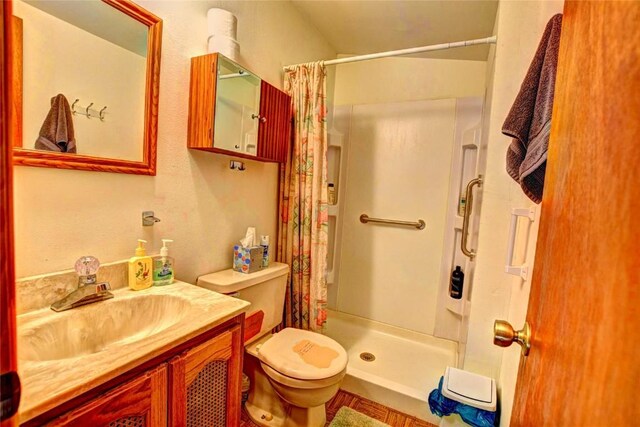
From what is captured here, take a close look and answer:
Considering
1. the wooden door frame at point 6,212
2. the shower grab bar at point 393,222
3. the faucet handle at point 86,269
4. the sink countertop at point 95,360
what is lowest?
the sink countertop at point 95,360

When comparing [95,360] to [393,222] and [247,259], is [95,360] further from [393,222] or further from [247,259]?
[393,222]

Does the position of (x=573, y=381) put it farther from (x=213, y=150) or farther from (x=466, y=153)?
(x=466, y=153)

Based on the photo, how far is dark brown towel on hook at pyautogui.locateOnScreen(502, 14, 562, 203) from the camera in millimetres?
728

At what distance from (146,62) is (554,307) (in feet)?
4.58

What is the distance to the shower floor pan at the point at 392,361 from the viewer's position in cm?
163

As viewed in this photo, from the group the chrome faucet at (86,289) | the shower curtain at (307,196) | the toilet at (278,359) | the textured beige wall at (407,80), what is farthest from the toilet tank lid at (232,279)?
the textured beige wall at (407,80)

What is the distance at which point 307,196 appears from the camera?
176 centimetres

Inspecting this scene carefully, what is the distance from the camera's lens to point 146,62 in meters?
1.08

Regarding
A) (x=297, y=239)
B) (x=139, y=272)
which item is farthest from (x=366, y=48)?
(x=139, y=272)

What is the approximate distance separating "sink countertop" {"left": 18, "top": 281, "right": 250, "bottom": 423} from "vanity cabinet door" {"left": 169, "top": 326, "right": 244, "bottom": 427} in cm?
7

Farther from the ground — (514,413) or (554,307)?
(554,307)

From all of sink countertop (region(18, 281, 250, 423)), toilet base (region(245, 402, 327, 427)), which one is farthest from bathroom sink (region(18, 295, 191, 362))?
toilet base (region(245, 402, 327, 427))

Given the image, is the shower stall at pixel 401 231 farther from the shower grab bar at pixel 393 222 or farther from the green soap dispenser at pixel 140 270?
the green soap dispenser at pixel 140 270

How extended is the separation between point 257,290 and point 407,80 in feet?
6.44
